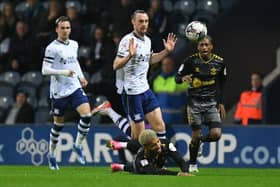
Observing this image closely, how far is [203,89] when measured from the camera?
17.5m

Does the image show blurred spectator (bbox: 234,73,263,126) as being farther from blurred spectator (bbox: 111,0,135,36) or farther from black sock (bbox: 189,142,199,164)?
black sock (bbox: 189,142,199,164)

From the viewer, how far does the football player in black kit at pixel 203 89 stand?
17.4m

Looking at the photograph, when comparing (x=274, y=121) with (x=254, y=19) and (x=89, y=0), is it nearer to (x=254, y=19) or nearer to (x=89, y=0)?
(x=254, y=19)

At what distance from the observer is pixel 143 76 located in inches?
679

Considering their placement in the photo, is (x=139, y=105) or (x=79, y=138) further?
(x=79, y=138)

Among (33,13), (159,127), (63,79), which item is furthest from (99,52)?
(159,127)

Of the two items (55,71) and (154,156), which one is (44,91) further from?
(154,156)

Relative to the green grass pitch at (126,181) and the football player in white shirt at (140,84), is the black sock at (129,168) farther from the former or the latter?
the football player in white shirt at (140,84)

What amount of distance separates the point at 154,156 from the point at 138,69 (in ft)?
6.81

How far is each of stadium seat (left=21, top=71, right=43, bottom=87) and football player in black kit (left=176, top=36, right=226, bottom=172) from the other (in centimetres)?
780

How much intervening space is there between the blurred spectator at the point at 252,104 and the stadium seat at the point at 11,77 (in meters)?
5.46

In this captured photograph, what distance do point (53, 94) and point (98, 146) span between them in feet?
10.3

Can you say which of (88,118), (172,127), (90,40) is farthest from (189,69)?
(90,40)

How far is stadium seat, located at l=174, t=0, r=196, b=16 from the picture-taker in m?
24.1
